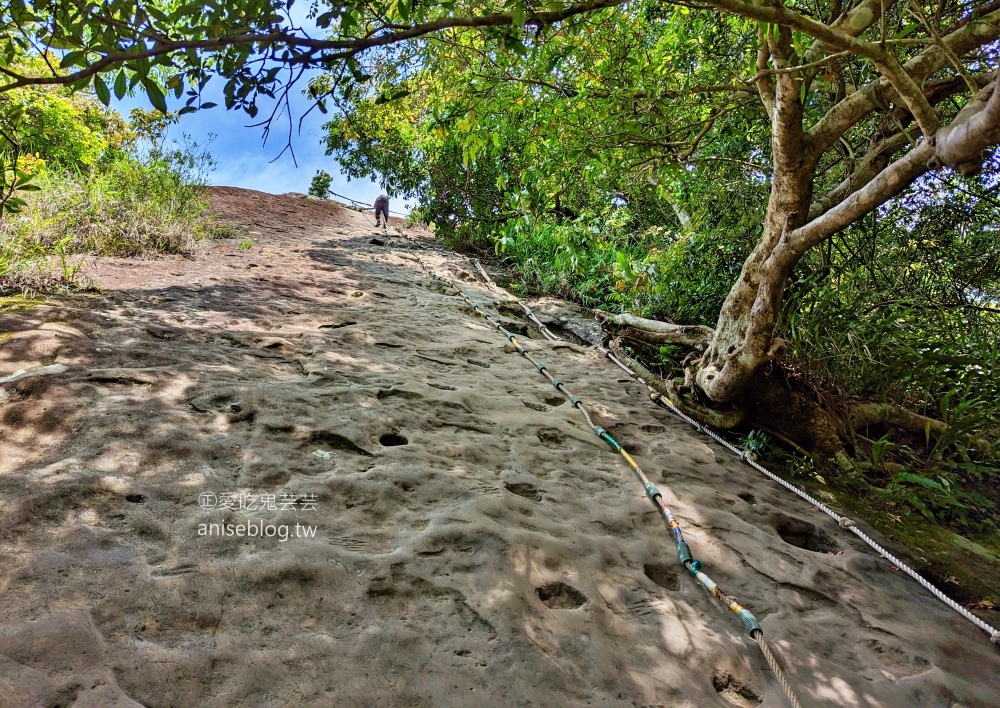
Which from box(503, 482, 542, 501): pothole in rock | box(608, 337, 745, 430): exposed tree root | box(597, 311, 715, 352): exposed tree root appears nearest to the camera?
box(503, 482, 542, 501): pothole in rock

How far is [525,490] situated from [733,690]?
1193 millimetres

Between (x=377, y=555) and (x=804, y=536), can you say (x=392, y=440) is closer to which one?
(x=377, y=555)

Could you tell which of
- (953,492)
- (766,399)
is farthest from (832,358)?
(953,492)

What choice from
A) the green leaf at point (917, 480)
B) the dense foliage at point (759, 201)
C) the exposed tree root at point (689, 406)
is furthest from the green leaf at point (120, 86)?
the green leaf at point (917, 480)

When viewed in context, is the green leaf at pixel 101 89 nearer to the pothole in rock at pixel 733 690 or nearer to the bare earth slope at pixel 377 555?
the bare earth slope at pixel 377 555

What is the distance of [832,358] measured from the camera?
4.26 metres

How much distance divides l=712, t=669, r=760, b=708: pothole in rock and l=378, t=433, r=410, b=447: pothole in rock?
5.60ft

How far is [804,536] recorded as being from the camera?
3002 mm

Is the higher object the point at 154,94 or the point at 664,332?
the point at 154,94

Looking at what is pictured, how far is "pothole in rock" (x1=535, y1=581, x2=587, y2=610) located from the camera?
1914mm

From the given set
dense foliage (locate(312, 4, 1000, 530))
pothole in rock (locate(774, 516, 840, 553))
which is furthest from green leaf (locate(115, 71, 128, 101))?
pothole in rock (locate(774, 516, 840, 553))

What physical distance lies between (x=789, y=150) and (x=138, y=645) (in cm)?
418

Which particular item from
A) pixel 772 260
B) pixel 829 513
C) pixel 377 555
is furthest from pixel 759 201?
pixel 377 555

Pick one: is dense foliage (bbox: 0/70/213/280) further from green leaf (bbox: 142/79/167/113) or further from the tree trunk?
the tree trunk
